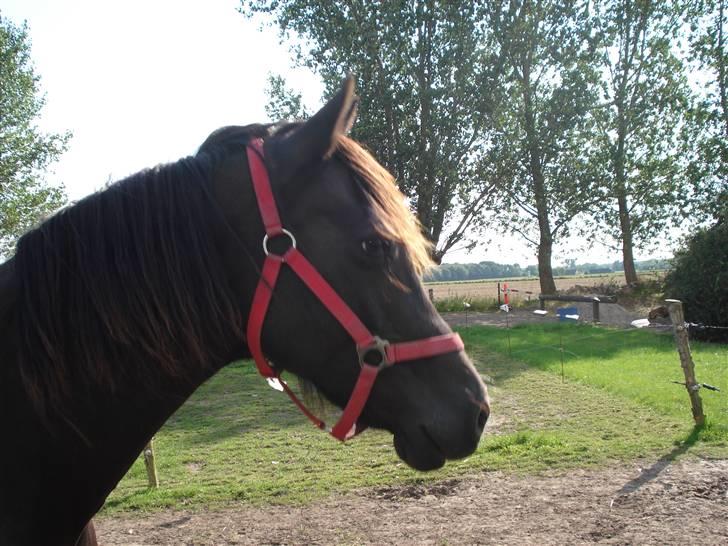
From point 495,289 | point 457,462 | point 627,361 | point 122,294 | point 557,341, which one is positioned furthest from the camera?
point 495,289

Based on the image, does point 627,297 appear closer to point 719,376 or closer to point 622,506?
point 719,376

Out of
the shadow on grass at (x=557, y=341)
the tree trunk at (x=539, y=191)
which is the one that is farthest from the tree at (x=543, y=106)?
the shadow on grass at (x=557, y=341)

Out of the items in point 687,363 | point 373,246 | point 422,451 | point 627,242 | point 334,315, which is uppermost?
point 627,242

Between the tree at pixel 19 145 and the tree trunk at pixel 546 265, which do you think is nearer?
the tree at pixel 19 145

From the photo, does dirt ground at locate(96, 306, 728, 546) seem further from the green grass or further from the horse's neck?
the horse's neck

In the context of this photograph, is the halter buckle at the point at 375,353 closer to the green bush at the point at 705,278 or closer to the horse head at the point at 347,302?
the horse head at the point at 347,302

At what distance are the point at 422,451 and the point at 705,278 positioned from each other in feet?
53.3

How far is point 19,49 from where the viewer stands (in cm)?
1689

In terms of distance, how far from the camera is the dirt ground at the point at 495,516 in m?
4.46

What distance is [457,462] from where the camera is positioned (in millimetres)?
6410

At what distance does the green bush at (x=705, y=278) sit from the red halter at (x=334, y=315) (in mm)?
15671

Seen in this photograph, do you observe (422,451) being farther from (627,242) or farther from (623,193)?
(627,242)

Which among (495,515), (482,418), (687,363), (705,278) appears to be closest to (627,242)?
(705,278)

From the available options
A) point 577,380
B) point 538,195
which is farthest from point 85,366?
point 538,195
